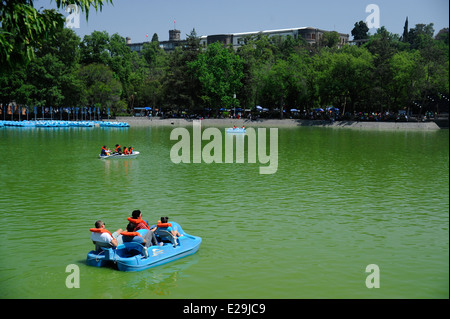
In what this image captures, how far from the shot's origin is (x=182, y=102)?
109188 millimetres

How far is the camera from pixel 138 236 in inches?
475

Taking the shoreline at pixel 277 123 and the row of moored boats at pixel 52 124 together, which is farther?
the row of moored boats at pixel 52 124

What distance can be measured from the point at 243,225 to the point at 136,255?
208 inches

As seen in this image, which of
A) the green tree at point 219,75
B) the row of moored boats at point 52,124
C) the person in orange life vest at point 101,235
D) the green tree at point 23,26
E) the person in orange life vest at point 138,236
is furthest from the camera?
the green tree at point 219,75

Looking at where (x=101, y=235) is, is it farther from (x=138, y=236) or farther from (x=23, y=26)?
(x=23, y=26)

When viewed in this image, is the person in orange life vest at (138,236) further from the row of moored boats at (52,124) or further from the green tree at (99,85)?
the green tree at (99,85)

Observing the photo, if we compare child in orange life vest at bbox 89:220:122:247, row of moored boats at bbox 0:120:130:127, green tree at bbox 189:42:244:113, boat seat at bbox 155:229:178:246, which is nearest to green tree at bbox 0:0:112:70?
child in orange life vest at bbox 89:220:122:247

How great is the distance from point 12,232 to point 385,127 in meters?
72.4

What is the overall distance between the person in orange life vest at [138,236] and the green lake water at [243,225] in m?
0.80

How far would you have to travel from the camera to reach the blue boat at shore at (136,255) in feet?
39.7
